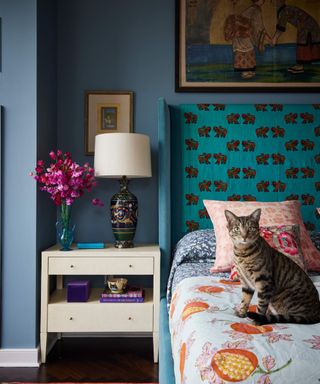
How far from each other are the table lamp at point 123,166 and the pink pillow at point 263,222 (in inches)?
20.4

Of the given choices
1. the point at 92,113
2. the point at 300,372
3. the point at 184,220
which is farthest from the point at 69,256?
the point at 300,372

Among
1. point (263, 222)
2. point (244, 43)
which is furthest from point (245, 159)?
point (244, 43)

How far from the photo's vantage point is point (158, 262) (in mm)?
2457

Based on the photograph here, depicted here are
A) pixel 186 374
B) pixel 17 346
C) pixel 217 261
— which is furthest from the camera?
pixel 17 346

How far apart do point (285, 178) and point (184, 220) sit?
817 mm

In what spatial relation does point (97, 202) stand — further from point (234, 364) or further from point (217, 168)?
point (234, 364)

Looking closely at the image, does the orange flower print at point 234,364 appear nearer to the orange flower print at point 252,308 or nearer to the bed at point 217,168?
the orange flower print at point 252,308

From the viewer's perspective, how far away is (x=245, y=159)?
286 centimetres

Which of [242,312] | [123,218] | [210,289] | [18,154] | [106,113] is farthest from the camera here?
[106,113]

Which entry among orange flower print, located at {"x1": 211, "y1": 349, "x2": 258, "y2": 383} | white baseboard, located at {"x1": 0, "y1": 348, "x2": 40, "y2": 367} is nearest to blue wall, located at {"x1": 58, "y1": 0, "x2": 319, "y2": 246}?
white baseboard, located at {"x1": 0, "y1": 348, "x2": 40, "y2": 367}

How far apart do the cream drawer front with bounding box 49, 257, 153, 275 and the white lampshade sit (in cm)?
56

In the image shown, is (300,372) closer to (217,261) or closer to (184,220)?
(217,261)

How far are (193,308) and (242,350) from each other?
0.38 metres

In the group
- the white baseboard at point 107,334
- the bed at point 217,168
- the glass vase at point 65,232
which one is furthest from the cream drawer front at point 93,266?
the white baseboard at point 107,334
